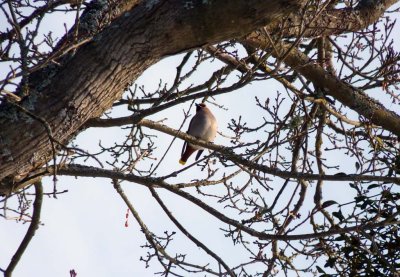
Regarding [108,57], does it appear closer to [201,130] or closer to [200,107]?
[201,130]

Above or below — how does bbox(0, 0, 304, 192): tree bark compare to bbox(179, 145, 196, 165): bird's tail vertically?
below

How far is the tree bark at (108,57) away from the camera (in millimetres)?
2639

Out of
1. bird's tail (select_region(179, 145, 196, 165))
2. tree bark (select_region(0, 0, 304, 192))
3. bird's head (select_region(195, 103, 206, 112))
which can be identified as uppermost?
bird's head (select_region(195, 103, 206, 112))

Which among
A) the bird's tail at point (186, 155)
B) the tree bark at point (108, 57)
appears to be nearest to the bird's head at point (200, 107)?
the bird's tail at point (186, 155)

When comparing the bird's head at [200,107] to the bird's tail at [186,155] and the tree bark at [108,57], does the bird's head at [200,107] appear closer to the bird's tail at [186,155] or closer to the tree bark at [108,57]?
the bird's tail at [186,155]

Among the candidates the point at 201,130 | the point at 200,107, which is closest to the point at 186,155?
the point at 201,130

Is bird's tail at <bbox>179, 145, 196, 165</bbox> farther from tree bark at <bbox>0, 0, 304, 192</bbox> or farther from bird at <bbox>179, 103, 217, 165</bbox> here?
tree bark at <bbox>0, 0, 304, 192</bbox>

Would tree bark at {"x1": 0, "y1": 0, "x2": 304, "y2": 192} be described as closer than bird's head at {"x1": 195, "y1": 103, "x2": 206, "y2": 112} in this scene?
Yes

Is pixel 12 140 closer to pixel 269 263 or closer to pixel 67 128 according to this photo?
pixel 67 128

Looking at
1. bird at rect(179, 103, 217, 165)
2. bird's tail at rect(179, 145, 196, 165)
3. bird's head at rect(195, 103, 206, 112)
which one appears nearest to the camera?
bird at rect(179, 103, 217, 165)

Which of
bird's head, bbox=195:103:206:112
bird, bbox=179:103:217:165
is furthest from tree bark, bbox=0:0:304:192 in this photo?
bird's head, bbox=195:103:206:112

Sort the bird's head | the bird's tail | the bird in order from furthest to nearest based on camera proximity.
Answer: the bird's head < the bird's tail < the bird

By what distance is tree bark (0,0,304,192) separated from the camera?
104 inches

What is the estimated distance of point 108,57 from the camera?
269 centimetres
